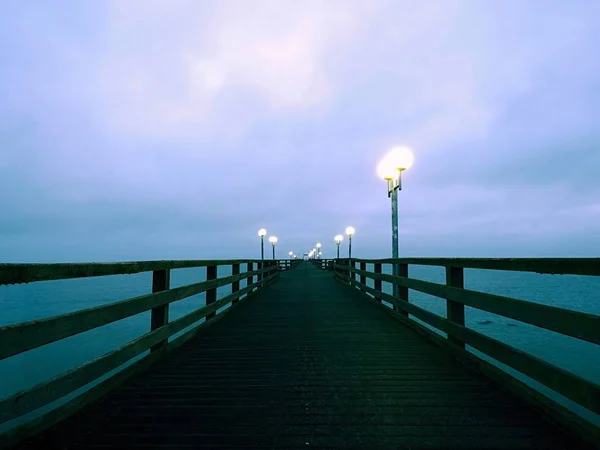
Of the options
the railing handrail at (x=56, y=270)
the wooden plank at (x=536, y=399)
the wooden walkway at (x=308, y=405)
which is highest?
the railing handrail at (x=56, y=270)

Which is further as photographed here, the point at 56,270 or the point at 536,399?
the point at 536,399

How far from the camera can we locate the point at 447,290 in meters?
4.30

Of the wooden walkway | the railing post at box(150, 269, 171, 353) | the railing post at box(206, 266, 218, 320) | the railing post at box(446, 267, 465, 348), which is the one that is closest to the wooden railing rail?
the railing post at box(150, 269, 171, 353)

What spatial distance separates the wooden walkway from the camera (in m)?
2.36

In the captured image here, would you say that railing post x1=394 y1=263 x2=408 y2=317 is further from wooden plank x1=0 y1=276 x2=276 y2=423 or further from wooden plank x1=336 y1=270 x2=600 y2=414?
wooden plank x1=0 y1=276 x2=276 y2=423

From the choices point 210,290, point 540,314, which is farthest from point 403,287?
point 540,314

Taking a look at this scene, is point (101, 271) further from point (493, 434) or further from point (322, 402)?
point (493, 434)

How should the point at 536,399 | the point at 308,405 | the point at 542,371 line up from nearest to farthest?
the point at 542,371
the point at 536,399
the point at 308,405

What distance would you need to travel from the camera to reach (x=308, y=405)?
2.87 metres

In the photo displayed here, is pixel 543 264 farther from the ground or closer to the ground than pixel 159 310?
farther from the ground

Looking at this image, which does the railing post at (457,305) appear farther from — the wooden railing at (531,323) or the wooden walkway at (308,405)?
the wooden walkway at (308,405)

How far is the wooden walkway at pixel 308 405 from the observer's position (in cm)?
236

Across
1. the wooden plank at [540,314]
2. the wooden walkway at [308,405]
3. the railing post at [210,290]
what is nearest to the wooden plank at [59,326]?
the wooden walkway at [308,405]

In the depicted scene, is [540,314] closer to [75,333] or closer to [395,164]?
[75,333]
